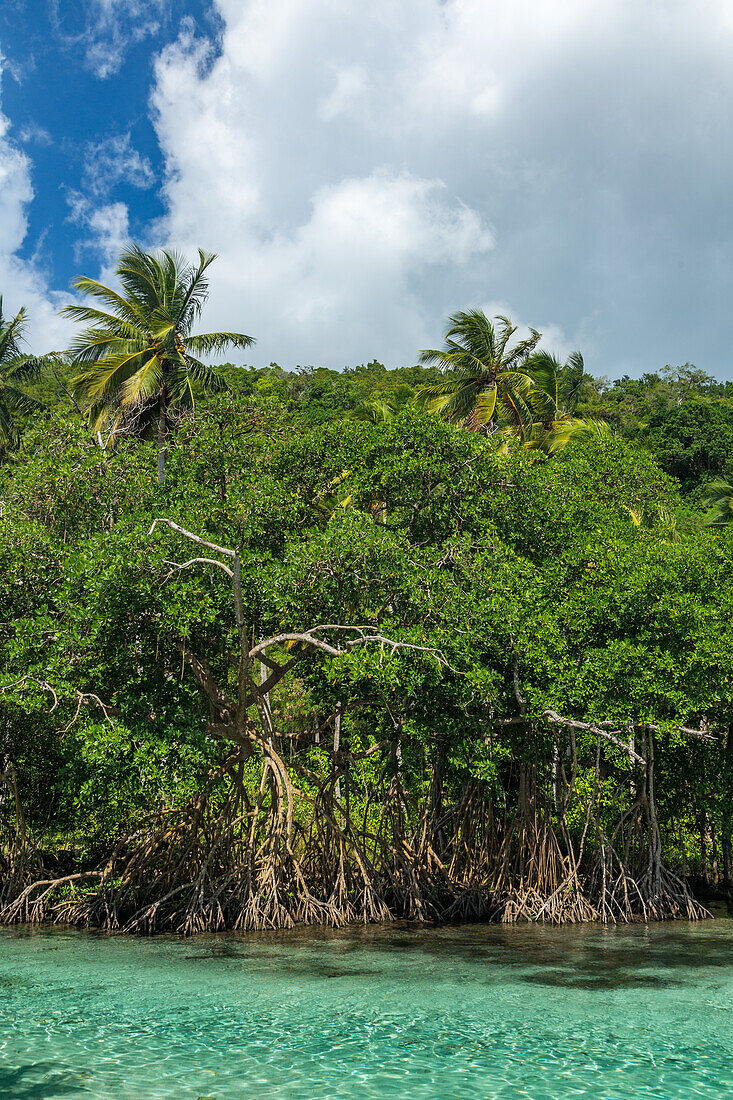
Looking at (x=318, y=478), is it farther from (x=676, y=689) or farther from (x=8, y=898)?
(x=8, y=898)

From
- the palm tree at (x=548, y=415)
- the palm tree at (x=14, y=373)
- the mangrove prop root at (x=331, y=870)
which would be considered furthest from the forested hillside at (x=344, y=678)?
the palm tree at (x=14, y=373)

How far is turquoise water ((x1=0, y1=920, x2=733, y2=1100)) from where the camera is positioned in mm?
5777

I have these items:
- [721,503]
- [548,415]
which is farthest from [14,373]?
[721,503]

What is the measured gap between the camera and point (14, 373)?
2425cm

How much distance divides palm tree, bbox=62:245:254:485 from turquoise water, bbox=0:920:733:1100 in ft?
33.0

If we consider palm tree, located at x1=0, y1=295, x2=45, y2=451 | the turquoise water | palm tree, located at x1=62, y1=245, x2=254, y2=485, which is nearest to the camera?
the turquoise water

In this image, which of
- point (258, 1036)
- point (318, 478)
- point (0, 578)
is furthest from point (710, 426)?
point (258, 1036)

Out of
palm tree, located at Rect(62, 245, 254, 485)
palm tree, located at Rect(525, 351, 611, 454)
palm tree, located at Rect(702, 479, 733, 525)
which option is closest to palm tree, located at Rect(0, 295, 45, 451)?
palm tree, located at Rect(62, 245, 254, 485)

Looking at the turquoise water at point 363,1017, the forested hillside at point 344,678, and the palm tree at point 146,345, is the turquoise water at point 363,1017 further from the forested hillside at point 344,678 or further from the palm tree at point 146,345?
the palm tree at point 146,345

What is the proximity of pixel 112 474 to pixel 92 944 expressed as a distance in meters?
5.96

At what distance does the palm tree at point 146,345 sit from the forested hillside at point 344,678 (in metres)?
3.29

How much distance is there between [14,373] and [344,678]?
57.3 feet

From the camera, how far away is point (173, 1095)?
17.9 ft

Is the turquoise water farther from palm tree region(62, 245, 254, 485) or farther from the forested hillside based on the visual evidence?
palm tree region(62, 245, 254, 485)
